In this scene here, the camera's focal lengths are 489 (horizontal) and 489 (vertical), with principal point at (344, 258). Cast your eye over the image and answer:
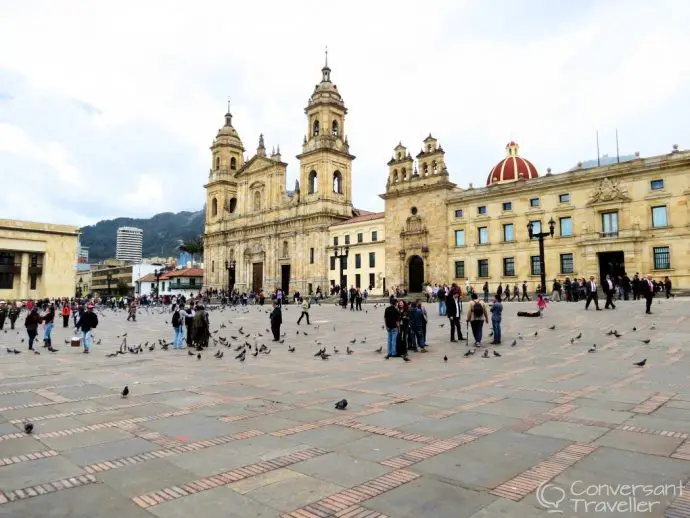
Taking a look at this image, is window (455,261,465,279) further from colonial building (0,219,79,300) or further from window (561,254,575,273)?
colonial building (0,219,79,300)

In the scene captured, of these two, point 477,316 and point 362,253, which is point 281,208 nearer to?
point 362,253

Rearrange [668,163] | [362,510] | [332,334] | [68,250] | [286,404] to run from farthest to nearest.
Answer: [68,250]
[668,163]
[332,334]
[286,404]
[362,510]

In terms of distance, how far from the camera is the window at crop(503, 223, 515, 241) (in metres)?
42.0

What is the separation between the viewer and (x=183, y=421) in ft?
20.3

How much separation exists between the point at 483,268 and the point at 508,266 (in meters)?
2.34

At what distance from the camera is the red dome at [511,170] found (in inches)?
2005

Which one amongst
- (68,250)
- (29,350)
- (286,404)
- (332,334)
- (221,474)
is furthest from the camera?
(68,250)

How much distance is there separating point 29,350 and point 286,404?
1208cm

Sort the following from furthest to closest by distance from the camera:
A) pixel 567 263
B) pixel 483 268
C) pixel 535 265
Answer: pixel 483 268 < pixel 535 265 < pixel 567 263

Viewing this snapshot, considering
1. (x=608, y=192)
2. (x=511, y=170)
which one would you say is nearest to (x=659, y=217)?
(x=608, y=192)

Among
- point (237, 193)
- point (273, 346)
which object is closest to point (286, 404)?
point (273, 346)

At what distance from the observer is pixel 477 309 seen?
14.2 meters

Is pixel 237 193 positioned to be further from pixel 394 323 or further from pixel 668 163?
pixel 394 323

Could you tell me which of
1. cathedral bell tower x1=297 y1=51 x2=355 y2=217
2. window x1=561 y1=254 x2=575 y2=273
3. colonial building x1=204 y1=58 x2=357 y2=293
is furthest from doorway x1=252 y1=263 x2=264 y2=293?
window x1=561 y1=254 x2=575 y2=273
